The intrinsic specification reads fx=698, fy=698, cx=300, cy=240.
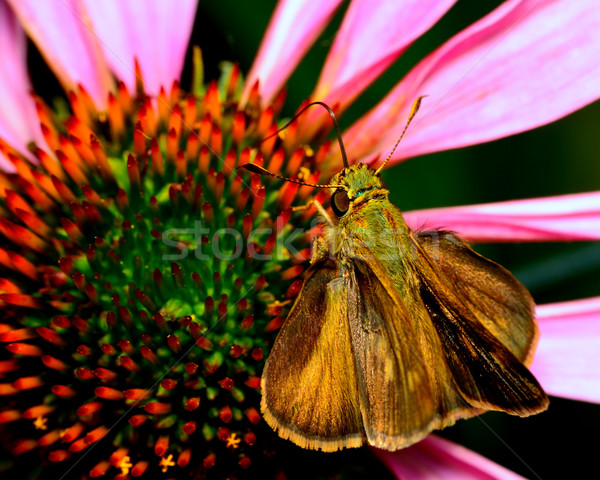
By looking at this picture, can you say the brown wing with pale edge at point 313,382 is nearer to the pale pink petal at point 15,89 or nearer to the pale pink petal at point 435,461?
the pale pink petal at point 435,461

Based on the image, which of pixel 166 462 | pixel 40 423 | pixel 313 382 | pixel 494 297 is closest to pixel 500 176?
pixel 494 297

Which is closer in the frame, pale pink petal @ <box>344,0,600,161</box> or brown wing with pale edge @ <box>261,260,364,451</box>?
brown wing with pale edge @ <box>261,260,364,451</box>

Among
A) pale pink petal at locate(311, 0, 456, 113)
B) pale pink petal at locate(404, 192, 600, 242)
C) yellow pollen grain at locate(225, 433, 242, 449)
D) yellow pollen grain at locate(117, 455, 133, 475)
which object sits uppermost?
pale pink petal at locate(311, 0, 456, 113)

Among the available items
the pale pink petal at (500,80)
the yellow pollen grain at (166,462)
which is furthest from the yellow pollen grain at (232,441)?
the pale pink petal at (500,80)

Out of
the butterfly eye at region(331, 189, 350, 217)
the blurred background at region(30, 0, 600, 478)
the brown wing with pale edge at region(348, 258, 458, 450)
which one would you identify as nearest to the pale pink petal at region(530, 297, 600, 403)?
the blurred background at region(30, 0, 600, 478)

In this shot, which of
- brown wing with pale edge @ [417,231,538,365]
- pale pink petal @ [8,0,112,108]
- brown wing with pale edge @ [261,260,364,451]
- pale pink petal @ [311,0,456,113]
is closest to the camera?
brown wing with pale edge @ [261,260,364,451]

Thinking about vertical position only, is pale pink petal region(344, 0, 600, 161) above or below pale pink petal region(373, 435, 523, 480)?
above

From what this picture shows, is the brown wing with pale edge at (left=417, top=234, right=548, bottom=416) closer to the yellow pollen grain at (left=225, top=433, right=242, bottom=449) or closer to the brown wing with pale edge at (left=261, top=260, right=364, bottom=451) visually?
the brown wing with pale edge at (left=261, top=260, right=364, bottom=451)
